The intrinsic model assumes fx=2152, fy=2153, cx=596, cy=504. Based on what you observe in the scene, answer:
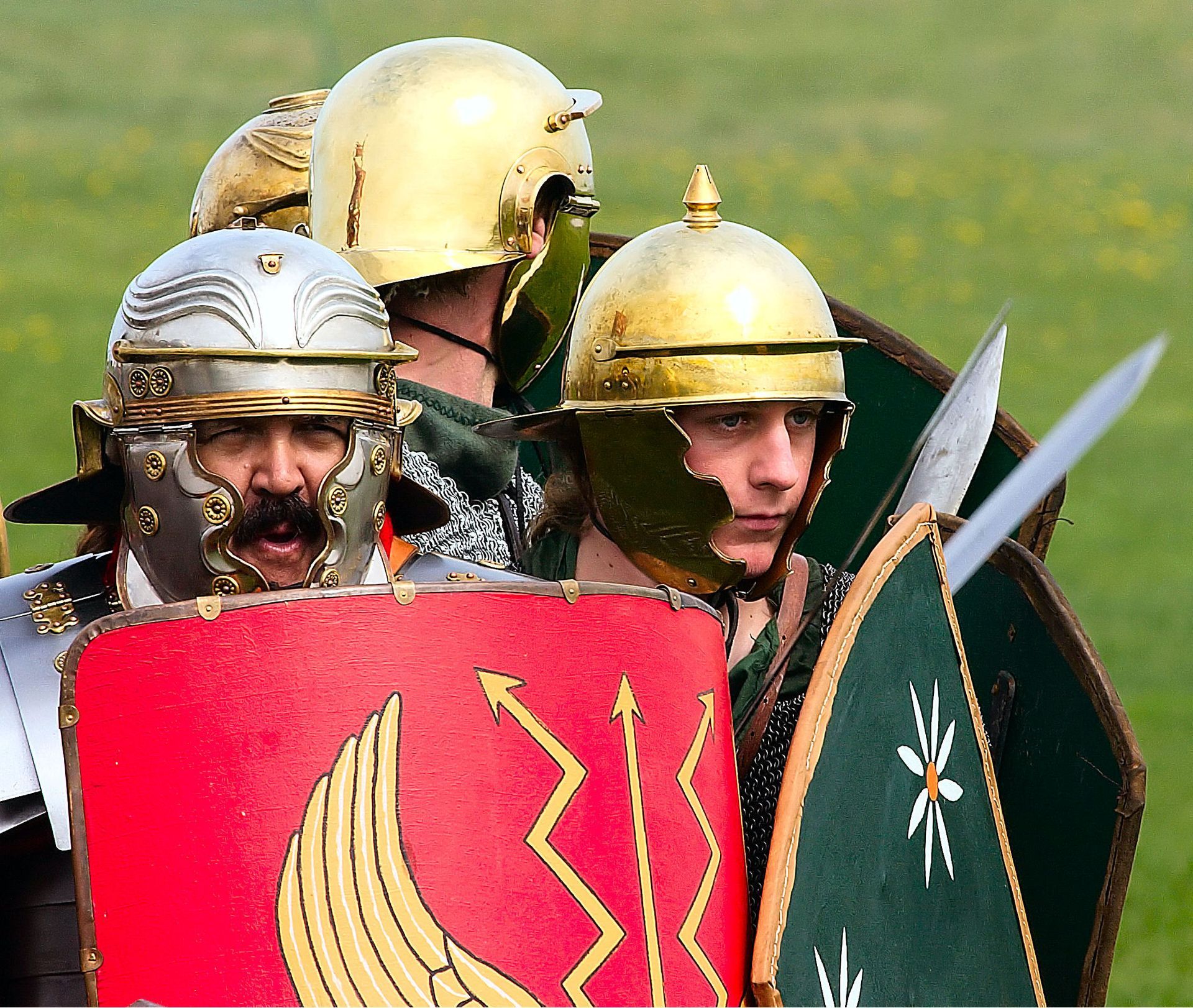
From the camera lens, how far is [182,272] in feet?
→ 10.00

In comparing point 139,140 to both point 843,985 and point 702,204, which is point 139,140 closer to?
point 702,204

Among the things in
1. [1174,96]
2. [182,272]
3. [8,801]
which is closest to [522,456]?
[182,272]

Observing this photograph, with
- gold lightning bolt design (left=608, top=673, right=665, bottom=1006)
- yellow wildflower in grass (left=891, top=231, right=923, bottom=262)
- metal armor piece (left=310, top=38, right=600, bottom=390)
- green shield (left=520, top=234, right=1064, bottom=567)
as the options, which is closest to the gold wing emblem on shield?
gold lightning bolt design (left=608, top=673, right=665, bottom=1006)

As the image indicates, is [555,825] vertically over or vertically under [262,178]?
under

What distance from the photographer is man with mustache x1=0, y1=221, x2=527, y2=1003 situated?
118 inches

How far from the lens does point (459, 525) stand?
391cm

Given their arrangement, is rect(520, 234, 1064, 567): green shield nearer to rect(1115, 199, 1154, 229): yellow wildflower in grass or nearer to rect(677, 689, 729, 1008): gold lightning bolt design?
rect(677, 689, 729, 1008): gold lightning bolt design

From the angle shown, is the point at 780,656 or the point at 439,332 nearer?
the point at 780,656

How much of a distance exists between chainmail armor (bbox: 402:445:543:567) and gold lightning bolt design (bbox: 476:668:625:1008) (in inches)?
46.5

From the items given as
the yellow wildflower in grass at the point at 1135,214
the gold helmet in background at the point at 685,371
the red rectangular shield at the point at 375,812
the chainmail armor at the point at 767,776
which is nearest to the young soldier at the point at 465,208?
the gold helmet in background at the point at 685,371

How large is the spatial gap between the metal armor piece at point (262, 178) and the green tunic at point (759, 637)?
1536 millimetres

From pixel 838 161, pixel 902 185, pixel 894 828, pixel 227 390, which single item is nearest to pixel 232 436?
pixel 227 390

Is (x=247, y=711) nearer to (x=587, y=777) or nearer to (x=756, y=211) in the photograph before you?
(x=587, y=777)

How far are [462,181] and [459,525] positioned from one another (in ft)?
2.65
